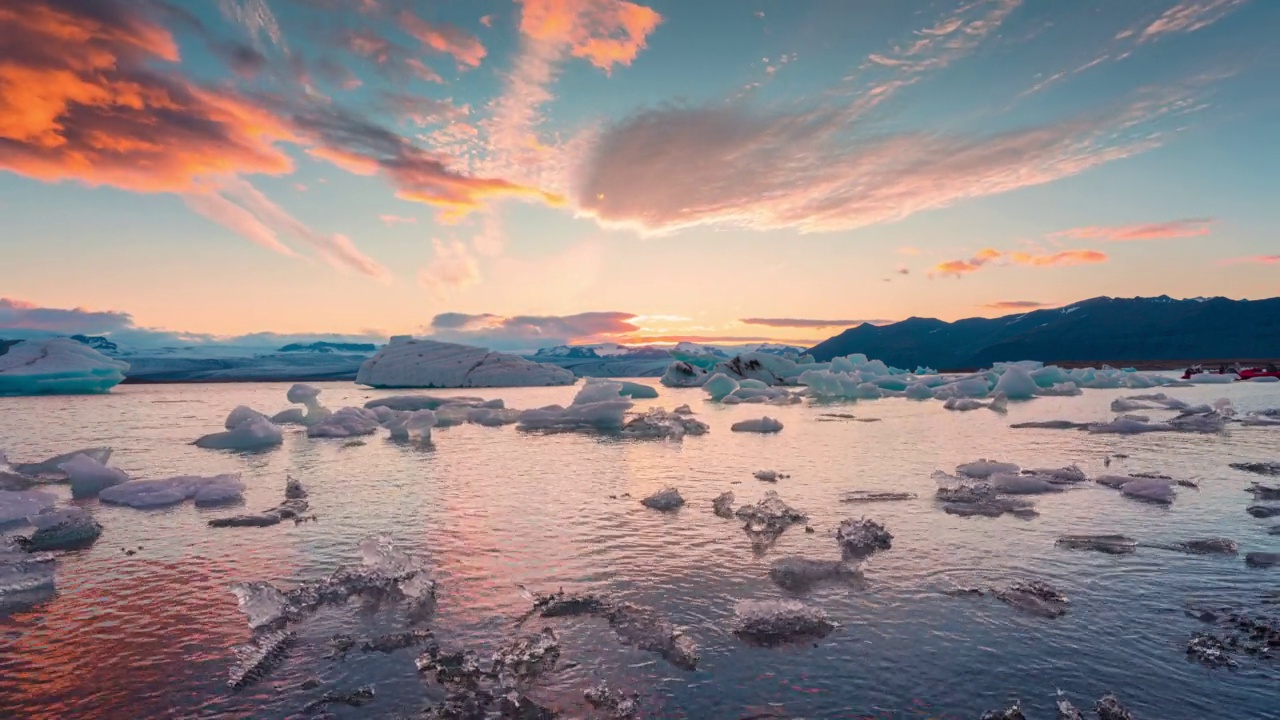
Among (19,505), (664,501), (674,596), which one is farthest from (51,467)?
(674,596)

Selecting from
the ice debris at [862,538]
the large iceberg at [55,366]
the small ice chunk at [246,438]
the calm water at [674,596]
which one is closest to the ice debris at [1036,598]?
the calm water at [674,596]

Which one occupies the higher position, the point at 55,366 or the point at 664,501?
the point at 55,366

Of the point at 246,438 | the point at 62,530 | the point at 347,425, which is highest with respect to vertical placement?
the point at 62,530

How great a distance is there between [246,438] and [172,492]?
9.27m

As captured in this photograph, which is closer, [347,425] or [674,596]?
[674,596]

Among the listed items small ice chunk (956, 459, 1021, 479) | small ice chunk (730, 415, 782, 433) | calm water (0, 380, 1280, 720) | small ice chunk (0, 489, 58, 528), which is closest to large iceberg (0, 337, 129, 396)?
small ice chunk (0, 489, 58, 528)

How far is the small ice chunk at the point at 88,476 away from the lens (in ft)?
40.5

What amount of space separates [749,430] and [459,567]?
18.0m

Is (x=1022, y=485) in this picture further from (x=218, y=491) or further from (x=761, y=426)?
(x=218, y=491)

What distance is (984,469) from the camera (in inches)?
516

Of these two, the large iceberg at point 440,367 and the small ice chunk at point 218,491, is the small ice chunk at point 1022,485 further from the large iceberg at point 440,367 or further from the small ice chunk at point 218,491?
the large iceberg at point 440,367

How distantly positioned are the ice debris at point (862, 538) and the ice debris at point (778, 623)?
7.19 ft

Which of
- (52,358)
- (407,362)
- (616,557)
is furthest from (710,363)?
(616,557)

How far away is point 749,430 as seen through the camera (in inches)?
960
